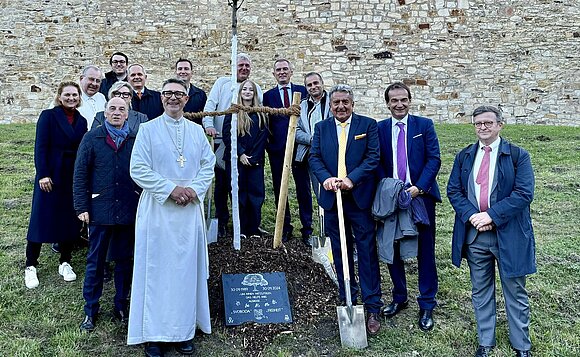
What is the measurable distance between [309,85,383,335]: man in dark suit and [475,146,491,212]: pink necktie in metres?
0.72

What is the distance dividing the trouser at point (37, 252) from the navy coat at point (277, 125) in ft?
6.55

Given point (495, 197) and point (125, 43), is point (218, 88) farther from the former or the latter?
point (125, 43)

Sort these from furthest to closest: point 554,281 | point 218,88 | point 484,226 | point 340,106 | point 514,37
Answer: point 514,37 < point 218,88 < point 554,281 < point 340,106 < point 484,226

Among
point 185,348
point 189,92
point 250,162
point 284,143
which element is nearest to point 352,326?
point 185,348

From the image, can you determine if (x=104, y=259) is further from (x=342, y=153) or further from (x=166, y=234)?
(x=342, y=153)

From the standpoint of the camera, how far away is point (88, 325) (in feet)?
12.2

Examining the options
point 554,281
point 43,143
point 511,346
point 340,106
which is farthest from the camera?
point 554,281

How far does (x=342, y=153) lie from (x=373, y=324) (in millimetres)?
1237

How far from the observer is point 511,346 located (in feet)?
11.7

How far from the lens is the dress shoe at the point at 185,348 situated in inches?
138

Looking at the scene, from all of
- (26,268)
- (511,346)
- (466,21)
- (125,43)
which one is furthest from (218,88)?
(466,21)

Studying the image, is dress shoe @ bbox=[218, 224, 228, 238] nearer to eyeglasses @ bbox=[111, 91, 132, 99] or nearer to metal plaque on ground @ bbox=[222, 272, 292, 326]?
metal plaque on ground @ bbox=[222, 272, 292, 326]

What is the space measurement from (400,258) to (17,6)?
11.9m

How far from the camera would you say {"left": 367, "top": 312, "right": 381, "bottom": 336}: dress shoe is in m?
3.76
